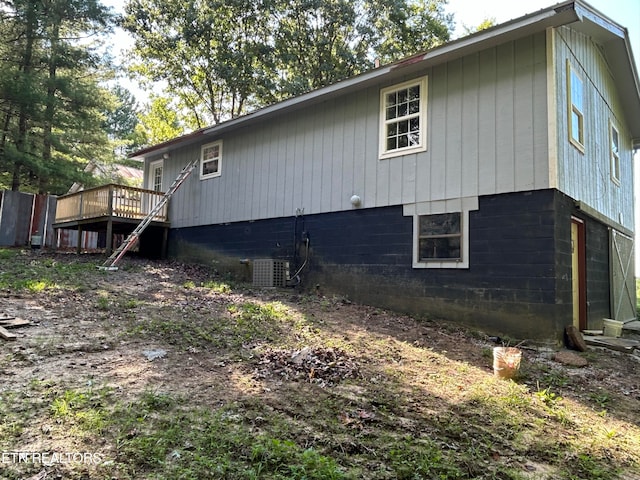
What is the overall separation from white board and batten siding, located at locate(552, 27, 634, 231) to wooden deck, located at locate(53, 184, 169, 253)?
10102 mm

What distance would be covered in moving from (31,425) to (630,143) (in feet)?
45.7

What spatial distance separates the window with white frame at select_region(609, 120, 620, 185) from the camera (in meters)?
8.69

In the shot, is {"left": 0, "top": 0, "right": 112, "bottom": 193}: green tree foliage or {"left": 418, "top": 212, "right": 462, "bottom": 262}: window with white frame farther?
{"left": 0, "top": 0, "right": 112, "bottom": 193}: green tree foliage

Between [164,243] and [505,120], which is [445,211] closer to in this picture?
[505,120]

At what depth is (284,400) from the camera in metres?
3.13

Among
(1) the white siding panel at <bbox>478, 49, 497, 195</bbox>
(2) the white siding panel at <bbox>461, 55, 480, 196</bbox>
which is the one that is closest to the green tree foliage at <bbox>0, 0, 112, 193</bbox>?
(2) the white siding panel at <bbox>461, 55, 480, 196</bbox>

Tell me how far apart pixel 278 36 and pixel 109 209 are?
1221 cm

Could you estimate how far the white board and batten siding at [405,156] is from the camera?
588cm

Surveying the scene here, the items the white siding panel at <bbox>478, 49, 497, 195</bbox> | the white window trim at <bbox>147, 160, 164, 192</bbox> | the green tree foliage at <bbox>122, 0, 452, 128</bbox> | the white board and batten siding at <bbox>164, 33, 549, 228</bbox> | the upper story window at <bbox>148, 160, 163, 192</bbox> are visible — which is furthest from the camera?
the green tree foliage at <bbox>122, 0, 452, 128</bbox>

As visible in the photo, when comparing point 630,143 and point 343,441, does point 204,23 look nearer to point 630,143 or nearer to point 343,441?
point 630,143

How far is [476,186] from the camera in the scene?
20.4 ft

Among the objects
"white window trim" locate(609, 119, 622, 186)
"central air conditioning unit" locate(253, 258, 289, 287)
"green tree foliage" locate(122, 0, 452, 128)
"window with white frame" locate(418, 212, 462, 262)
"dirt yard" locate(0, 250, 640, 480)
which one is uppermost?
"green tree foliage" locate(122, 0, 452, 128)

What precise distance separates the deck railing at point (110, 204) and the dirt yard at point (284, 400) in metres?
5.14

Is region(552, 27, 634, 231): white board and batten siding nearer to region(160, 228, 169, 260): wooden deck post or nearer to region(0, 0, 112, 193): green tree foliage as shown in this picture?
region(160, 228, 169, 260): wooden deck post
